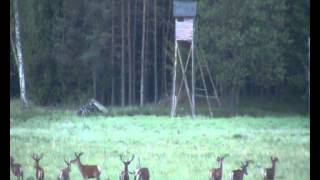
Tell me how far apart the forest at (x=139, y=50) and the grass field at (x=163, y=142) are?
22 centimetres

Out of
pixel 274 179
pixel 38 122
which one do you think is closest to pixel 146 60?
pixel 38 122

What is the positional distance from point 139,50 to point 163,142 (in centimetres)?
97

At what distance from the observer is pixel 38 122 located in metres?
6.52

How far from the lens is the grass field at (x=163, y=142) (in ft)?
19.8

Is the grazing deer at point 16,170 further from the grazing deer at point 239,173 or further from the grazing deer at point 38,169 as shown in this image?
the grazing deer at point 239,173

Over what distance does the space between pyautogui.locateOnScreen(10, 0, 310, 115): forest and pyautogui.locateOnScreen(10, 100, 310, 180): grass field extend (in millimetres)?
218

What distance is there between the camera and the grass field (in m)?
6.03

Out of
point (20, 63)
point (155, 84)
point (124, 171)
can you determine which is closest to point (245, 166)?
point (124, 171)

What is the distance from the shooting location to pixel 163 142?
6.35 m

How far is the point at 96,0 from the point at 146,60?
2.60 feet

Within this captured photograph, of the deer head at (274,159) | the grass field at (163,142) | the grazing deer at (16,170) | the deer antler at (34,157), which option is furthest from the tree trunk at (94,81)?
the deer head at (274,159)

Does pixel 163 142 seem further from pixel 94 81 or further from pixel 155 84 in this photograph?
A: pixel 94 81

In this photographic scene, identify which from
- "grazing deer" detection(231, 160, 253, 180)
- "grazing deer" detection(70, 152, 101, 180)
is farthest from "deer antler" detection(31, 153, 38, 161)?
"grazing deer" detection(231, 160, 253, 180)

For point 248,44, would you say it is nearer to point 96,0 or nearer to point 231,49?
point 231,49
